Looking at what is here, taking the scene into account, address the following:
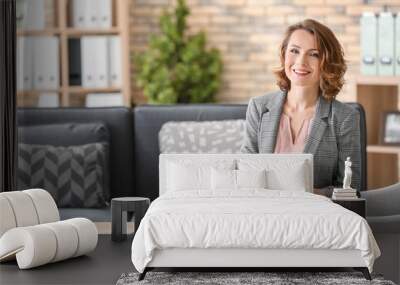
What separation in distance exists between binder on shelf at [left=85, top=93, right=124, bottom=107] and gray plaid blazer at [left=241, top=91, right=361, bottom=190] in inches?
106

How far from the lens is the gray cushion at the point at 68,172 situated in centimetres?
497

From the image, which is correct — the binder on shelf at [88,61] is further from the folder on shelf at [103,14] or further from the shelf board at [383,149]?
the shelf board at [383,149]

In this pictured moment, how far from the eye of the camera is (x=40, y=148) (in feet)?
16.6

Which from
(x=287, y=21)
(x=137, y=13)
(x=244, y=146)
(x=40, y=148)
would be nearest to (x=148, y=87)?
(x=137, y=13)

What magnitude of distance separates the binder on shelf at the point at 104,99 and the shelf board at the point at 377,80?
5.79 ft

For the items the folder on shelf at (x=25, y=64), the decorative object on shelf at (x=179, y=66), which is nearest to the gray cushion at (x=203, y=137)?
the folder on shelf at (x=25, y=64)

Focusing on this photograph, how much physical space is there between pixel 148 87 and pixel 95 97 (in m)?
0.81

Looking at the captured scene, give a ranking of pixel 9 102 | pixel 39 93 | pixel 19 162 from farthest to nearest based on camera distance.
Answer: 1. pixel 39 93
2. pixel 19 162
3. pixel 9 102

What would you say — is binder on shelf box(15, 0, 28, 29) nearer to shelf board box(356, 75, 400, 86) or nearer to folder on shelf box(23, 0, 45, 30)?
folder on shelf box(23, 0, 45, 30)

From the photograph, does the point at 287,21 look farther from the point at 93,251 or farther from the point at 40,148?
the point at 93,251

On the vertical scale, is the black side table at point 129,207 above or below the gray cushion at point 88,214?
above

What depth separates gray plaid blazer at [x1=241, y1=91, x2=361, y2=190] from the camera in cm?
419

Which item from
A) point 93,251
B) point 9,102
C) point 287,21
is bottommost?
point 93,251

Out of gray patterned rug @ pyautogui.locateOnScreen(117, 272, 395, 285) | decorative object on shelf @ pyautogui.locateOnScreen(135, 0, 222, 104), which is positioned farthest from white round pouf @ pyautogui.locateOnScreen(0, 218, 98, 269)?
decorative object on shelf @ pyautogui.locateOnScreen(135, 0, 222, 104)
